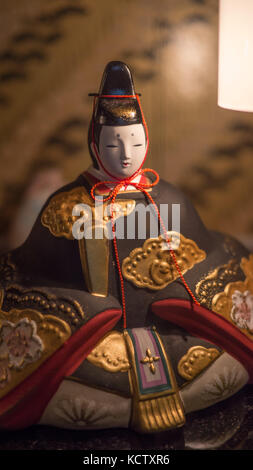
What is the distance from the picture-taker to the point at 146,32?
2189 millimetres

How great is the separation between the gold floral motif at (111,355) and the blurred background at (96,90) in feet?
2.81

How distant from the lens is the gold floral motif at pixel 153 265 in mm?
1749

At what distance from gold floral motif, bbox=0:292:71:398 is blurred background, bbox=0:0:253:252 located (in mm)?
755

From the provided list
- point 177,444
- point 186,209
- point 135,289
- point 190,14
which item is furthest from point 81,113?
point 177,444

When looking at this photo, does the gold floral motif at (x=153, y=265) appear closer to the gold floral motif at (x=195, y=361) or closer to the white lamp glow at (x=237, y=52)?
the gold floral motif at (x=195, y=361)

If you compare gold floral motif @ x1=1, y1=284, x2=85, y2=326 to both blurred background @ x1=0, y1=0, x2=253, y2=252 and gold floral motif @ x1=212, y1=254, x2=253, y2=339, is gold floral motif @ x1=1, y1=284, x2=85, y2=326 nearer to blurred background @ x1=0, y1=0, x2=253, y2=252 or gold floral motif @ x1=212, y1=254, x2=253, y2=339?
gold floral motif @ x1=212, y1=254, x2=253, y2=339

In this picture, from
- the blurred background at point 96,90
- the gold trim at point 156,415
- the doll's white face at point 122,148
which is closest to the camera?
the gold trim at point 156,415

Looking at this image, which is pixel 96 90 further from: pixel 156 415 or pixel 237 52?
pixel 156 415

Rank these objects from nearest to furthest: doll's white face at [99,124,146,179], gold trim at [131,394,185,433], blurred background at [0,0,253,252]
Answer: gold trim at [131,394,185,433]
doll's white face at [99,124,146,179]
blurred background at [0,0,253,252]

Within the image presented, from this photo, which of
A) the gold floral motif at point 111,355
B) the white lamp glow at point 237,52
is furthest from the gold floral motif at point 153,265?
the white lamp glow at point 237,52

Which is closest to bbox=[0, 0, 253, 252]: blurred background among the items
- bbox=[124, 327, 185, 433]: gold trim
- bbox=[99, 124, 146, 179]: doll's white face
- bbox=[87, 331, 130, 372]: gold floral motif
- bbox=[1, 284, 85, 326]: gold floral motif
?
bbox=[99, 124, 146, 179]: doll's white face

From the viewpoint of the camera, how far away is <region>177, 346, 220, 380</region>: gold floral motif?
169 centimetres

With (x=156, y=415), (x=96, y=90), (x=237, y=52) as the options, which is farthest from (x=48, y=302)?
(x=96, y=90)

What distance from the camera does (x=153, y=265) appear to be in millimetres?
1763
